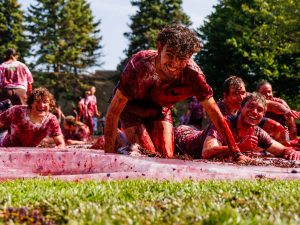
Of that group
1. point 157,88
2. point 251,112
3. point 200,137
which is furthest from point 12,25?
point 157,88

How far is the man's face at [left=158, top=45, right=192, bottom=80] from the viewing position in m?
6.62

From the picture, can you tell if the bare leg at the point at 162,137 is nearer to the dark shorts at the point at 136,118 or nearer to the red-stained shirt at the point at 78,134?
the dark shorts at the point at 136,118

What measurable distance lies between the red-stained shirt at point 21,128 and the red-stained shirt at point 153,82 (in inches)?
96.7

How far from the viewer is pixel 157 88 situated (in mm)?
7242

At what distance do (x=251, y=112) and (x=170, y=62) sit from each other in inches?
62.3

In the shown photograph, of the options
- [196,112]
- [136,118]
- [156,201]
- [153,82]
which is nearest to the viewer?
[156,201]

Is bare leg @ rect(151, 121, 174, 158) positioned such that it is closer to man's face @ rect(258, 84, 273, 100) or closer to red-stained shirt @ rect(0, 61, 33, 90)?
man's face @ rect(258, 84, 273, 100)

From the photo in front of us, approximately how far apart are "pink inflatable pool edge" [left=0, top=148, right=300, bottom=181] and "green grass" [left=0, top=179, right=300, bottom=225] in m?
0.44

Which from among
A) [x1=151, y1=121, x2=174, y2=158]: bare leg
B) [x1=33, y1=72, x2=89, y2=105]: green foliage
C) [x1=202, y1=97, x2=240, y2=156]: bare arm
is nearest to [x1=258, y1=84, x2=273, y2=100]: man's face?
[x1=151, y1=121, x2=174, y2=158]: bare leg

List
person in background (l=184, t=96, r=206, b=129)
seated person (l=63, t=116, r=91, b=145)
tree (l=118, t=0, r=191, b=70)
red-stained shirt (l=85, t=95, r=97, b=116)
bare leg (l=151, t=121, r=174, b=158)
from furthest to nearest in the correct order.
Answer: tree (l=118, t=0, r=191, b=70) → red-stained shirt (l=85, t=95, r=97, b=116) → person in background (l=184, t=96, r=206, b=129) → seated person (l=63, t=116, r=91, b=145) → bare leg (l=151, t=121, r=174, b=158)

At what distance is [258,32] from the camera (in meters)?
39.1

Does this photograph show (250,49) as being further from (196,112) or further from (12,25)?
(196,112)

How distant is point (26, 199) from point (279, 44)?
34840 mm

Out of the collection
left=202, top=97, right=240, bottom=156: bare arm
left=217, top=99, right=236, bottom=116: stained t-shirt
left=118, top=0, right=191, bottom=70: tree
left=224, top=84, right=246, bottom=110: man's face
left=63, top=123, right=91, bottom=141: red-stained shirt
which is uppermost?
left=118, top=0, right=191, bottom=70: tree
